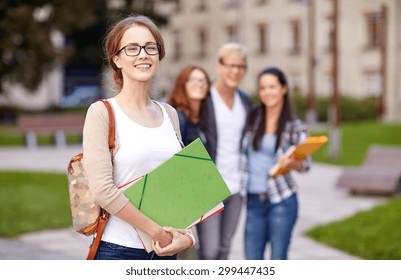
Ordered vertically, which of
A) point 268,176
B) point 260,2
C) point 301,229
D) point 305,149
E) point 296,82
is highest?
point 260,2

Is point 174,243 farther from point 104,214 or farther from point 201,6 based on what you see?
point 201,6

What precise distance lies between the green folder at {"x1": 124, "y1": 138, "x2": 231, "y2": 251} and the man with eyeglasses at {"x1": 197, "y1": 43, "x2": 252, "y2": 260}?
6.99ft

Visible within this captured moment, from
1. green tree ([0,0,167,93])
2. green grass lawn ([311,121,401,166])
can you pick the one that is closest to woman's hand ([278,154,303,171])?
green grass lawn ([311,121,401,166])

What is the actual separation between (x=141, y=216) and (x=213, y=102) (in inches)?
94.0

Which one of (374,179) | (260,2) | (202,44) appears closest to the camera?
(374,179)

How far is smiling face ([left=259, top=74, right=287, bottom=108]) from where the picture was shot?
441 centimetres

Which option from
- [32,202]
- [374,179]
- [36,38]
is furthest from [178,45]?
[32,202]

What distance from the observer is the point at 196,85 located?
15.0ft

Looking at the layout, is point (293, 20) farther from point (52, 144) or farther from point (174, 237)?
point (174, 237)

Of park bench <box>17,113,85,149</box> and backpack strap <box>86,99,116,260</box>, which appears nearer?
backpack strap <box>86,99,116,260</box>

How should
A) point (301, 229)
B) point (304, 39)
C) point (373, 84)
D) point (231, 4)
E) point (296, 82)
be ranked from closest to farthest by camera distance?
1. point (301, 229)
2. point (373, 84)
3. point (304, 39)
4. point (296, 82)
5. point (231, 4)

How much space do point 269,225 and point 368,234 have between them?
3.41 m

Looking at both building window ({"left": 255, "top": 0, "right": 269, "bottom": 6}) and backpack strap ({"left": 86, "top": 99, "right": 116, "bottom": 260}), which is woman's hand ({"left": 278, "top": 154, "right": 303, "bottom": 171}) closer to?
backpack strap ({"left": 86, "top": 99, "right": 116, "bottom": 260})

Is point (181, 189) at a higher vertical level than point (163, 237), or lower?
higher
